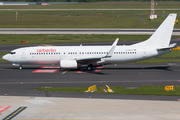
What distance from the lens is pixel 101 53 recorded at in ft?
147

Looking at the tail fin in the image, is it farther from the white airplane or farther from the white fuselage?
the white fuselage

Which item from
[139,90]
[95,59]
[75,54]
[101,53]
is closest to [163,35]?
[101,53]

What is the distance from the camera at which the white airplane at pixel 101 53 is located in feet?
145

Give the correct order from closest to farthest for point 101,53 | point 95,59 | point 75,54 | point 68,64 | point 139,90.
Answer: point 139,90 → point 95,59 → point 68,64 → point 101,53 → point 75,54

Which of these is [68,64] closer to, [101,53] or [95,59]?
[95,59]

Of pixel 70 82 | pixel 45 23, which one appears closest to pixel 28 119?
pixel 70 82

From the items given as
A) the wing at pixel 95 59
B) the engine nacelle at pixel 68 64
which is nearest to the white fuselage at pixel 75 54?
the wing at pixel 95 59

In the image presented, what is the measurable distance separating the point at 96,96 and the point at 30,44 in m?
45.9

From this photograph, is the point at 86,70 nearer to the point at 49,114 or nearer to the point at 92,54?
the point at 92,54

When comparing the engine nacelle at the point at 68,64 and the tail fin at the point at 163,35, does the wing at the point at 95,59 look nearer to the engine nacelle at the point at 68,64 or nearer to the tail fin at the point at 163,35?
the engine nacelle at the point at 68,64

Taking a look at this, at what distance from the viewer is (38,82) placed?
122 ft

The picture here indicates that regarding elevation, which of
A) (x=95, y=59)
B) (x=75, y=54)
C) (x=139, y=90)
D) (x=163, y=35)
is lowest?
(x=139, y=90)

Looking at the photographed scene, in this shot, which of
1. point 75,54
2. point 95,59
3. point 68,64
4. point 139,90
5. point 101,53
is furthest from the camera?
point 75,54

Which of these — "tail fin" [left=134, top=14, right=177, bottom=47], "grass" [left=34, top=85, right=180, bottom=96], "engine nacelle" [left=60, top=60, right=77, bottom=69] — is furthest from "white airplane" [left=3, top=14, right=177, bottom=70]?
"grass" [left=34, top=85, right=180, bottom=96]
